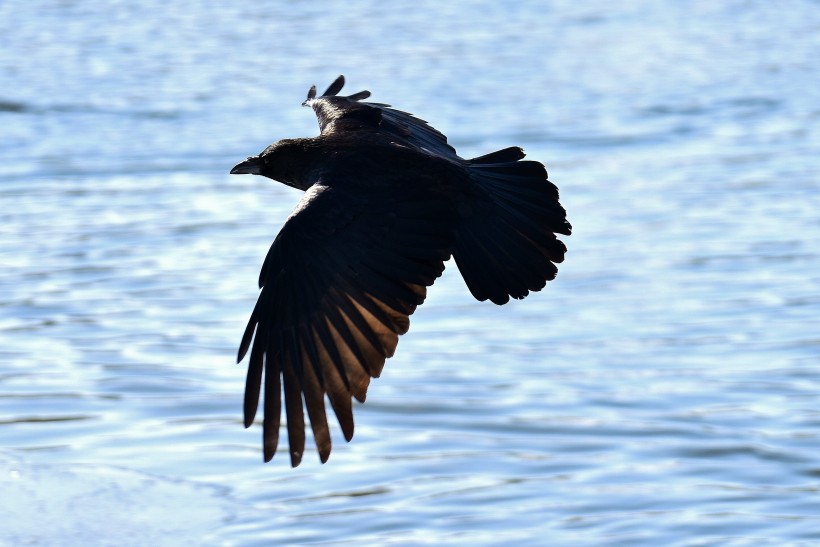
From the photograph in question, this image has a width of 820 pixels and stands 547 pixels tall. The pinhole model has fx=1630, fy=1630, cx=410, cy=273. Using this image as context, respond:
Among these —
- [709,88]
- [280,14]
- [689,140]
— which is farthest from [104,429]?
[280,14]

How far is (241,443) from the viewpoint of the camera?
700 centimetres

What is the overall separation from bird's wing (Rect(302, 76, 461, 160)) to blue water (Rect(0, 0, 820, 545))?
1331 mm

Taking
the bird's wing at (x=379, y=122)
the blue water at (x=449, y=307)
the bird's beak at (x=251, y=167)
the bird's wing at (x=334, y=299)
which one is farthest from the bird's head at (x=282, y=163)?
the blue water at (x=449, y=307)

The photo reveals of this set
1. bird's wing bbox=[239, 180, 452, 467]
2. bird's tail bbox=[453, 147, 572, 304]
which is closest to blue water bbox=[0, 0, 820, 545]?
bird's tail bbox=[453, 147, 572, 304]

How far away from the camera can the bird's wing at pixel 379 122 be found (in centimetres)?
621

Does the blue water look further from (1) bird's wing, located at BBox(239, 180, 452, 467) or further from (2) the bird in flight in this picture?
(1) bird's wing, located at BBox(239, 180, 452, 467)

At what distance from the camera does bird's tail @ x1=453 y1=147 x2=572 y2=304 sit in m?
5.24

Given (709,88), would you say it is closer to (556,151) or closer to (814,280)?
(556,151)

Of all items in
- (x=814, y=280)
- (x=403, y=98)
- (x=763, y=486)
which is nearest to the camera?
(x=763, y=486)

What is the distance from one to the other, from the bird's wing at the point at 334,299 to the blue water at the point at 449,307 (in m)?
1.44

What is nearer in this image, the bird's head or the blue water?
the bird's head

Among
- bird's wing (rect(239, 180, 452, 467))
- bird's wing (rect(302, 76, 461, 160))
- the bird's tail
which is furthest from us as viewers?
bird's wing (rect(302, 76, 461, 160))

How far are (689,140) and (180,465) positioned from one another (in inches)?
271

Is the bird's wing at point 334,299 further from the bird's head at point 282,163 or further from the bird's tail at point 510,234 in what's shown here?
the bird's head at point 282,163
